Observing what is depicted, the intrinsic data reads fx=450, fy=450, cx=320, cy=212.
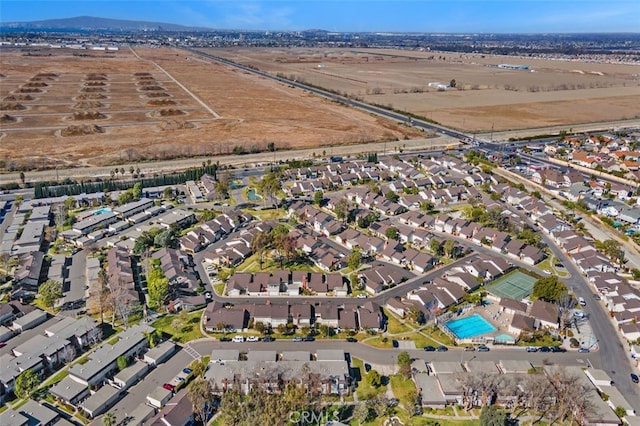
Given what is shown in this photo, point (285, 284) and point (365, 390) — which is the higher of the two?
point (285, 284)

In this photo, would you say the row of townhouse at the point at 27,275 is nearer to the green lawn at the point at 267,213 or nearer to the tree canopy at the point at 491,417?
the green lawn at the point at 267,213

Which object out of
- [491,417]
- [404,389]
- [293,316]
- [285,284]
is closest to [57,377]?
[293,316]

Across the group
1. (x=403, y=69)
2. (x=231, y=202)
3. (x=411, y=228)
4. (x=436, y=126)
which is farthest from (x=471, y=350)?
(x=403, y=69)

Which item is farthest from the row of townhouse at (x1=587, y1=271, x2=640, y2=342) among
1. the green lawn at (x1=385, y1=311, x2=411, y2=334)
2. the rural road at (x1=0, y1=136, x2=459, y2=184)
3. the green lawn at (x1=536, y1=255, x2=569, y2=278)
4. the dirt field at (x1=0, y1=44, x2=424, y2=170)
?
the dirt field at (x1=0, y1=44, x2=424, y2=170)

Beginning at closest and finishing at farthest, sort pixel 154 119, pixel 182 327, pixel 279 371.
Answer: pixel 279 371 < pixel 182 327 < pixel 154 119

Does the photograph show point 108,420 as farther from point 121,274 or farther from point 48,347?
point 121,274

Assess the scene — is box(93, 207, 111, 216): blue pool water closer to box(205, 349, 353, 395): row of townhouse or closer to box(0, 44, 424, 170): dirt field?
box(0, 44, 424, 170): dirt field
